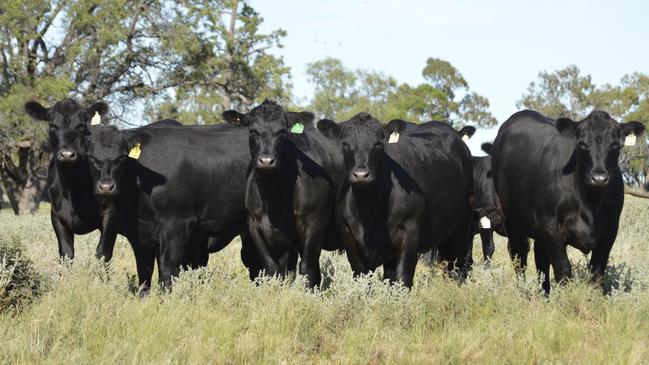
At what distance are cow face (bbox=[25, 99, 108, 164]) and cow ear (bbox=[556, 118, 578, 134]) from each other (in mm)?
5175

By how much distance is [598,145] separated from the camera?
8.34 metres

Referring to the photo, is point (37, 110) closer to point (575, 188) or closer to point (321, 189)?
point (321, 189)

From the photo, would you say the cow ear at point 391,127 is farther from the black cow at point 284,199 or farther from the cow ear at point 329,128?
the black cow at point 284,199

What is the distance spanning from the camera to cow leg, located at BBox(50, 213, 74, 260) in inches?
399

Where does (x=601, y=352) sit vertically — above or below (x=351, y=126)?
below

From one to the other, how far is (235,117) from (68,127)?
7.08 ft

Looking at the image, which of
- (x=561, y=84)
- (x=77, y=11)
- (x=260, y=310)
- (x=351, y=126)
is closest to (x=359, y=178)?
(x=351, y=126)

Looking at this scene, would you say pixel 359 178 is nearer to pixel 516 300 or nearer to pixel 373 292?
pixel 373 292

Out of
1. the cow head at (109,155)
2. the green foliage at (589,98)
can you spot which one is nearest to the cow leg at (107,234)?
the cow head at (109,155)

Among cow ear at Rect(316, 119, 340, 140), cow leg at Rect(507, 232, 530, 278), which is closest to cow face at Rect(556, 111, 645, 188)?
cow leg at Rect(507, 232, 530, 278)

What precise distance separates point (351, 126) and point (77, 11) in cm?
2450

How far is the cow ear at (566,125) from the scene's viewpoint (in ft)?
29.0

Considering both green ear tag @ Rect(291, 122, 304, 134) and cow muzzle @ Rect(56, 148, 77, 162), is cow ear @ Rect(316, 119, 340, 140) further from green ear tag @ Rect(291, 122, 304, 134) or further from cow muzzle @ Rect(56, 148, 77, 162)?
cow muzzle @ Rect(56, 148, 77, 162)

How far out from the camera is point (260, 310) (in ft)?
24.0
